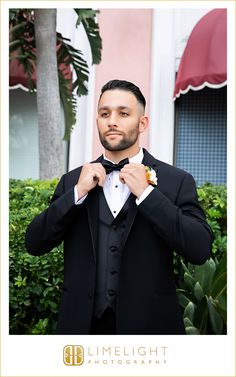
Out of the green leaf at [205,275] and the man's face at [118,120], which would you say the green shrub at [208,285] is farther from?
the man's face at [118,120]

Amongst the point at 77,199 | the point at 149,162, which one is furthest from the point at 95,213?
the point at 149,162

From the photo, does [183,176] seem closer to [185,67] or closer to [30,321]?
[30,321]

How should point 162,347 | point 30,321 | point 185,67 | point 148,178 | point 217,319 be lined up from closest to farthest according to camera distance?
point 148,178, point 162,347, point 217,319, point 30,321, point 185,67

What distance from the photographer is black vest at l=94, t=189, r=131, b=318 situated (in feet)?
6.71

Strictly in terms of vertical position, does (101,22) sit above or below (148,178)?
above

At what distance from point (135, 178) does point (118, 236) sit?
10.2 inches

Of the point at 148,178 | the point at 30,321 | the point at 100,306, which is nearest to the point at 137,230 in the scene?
the point at 148,178

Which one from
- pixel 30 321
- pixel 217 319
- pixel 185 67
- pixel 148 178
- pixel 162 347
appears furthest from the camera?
pixel 185 67

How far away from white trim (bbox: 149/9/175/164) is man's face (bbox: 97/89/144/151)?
5876 millimetres

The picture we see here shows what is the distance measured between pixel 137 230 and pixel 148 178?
21cm

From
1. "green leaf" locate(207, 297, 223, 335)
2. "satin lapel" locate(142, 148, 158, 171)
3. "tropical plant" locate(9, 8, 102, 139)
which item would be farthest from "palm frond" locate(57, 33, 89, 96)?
"satin lapel" locate(142, 148, 158, 171)

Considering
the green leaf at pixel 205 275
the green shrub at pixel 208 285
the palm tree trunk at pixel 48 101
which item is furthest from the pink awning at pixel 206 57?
the green leaf at pixel 205 275

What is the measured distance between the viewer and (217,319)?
3012 mm

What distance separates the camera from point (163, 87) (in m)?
8.31
